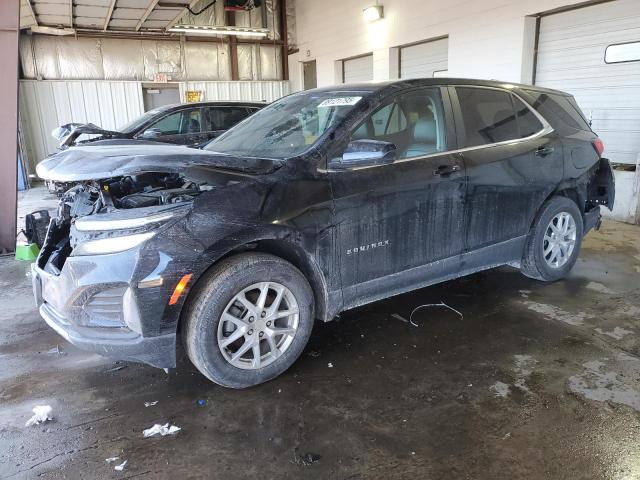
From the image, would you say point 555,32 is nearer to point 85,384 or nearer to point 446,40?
point 446,40

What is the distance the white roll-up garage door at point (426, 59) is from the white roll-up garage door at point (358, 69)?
1.25 m

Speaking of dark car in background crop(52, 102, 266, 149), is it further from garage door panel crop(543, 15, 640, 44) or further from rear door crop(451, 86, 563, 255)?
garage door panel crop(543, 15, 640, 44)

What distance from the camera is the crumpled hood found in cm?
239

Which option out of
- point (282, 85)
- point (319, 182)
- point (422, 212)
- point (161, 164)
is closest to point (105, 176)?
point (161, 164)

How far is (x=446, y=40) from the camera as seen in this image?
32.1 feet

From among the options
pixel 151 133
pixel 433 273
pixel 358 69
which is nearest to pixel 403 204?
pixel 433 273

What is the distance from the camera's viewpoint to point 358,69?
504 inches

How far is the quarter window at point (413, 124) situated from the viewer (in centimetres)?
324

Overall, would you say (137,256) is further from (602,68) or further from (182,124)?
(602,68)

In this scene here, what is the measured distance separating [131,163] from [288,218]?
2.83 ft

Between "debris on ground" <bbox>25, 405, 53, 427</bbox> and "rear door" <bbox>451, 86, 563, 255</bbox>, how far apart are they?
2884mm

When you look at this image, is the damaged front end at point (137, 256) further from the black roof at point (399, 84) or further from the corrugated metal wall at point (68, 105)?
the corrugated metal wall at point (68, 105)

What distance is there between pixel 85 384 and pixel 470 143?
3.02m

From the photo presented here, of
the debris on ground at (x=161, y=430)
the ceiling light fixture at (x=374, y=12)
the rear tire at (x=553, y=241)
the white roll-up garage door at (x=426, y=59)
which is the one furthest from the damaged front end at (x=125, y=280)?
the ceiling light fixture at (x=374, y=12)
